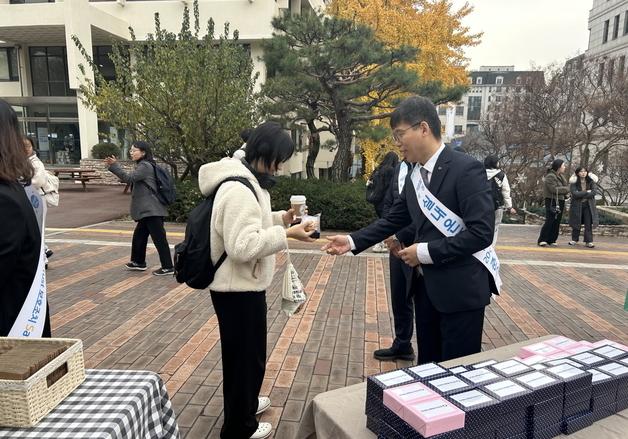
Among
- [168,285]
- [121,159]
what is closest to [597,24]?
[121,159]

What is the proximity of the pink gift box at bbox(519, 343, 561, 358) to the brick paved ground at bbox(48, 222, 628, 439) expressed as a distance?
4.94 feet

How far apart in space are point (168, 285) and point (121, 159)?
54.4ft

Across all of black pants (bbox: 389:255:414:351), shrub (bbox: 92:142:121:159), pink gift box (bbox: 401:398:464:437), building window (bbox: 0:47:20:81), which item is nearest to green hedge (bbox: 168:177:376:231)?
black pants (bbox: 389:255:414:351)

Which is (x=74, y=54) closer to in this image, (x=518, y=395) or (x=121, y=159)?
(x=121, y=159)

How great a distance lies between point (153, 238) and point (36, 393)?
481 centimetres

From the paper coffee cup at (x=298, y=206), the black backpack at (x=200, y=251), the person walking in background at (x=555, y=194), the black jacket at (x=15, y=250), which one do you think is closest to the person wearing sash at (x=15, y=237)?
the black jacket at (x=15, y=250)

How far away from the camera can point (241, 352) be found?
223 centimetres

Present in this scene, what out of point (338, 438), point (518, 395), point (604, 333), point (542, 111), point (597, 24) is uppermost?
point (597, 24)

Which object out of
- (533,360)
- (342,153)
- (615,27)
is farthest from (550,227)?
(615,27)

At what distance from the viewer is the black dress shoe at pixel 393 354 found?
367 centimetres

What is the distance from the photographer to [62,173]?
1947cm

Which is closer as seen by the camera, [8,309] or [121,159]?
[8,309]

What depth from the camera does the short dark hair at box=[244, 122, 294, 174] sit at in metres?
2.08

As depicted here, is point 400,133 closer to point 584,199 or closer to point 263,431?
point 263,431
